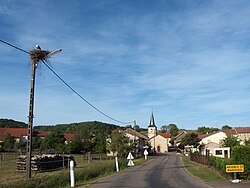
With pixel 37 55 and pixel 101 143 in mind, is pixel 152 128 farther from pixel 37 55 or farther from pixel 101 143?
pixel 37 55

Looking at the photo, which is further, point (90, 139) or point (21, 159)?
point (90, 139)

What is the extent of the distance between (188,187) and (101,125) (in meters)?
131

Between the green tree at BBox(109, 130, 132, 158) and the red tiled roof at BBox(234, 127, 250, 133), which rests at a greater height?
the red tiled roof at BBox(234, 127, 250, 133)

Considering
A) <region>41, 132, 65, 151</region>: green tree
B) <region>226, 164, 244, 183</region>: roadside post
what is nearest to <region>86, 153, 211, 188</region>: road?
<region>226, 164, 244, 183</region>: roadside post

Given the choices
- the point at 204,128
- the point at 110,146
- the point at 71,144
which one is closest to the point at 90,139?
the point at 71,144

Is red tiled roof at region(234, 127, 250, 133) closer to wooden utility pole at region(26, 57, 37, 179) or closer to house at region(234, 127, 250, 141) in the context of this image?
house at region(234, 127, 250, 141)

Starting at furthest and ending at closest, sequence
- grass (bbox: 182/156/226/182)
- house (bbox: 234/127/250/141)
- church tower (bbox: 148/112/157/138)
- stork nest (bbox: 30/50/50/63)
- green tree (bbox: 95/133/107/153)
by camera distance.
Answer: church tower (bbox: 148/112/157/138) < house (bbox: 234/127/250/141) < green tree (bbox: 95/133/107/153) < grass (bbox: 182/156/226/182) < stork nest (bbox: 30/50/50/63)

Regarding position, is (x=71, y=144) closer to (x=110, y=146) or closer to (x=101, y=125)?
(x=110, y=146)

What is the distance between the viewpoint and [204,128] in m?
172

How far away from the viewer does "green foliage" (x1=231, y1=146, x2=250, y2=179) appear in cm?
1805

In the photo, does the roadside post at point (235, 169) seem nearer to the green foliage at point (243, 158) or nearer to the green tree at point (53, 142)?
the green foliage at point (243, 158)

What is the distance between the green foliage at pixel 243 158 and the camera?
18047mm

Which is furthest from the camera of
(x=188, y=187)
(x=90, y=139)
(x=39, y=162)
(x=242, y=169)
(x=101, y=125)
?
(x=101, y=125)

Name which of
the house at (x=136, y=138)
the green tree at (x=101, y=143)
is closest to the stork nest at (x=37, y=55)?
the house at (x=136, y=138)
